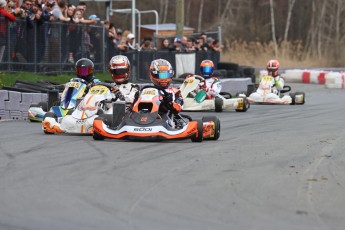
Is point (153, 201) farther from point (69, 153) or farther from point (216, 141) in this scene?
point (216, 141)

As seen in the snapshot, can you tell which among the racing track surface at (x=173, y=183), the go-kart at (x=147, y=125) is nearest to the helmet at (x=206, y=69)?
the racing track surface at (x=173, y=183)

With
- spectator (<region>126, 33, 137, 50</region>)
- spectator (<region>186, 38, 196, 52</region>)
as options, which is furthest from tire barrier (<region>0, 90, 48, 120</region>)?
spectator (<region>186, 38, 196, 52</region>)

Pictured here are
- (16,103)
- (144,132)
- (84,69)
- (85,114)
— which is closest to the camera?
(144,132)

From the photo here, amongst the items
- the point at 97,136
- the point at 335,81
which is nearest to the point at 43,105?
the point at 97,136

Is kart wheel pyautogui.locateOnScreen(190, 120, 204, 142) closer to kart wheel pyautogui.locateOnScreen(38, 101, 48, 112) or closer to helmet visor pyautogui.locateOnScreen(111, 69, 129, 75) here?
helmet visor pyautogui.locateOnScreen(111, 69, 129, 75)

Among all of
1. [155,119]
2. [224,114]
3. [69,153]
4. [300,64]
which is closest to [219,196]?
[69,153]

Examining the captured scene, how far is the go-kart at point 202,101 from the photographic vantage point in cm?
1920

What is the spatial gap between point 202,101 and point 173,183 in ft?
36.7

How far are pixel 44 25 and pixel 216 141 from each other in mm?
8765

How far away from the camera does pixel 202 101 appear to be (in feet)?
63.5

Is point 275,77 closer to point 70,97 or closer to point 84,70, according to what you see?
point 84,70

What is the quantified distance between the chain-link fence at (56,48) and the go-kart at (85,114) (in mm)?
5966

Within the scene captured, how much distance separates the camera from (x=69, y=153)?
10.3 metres

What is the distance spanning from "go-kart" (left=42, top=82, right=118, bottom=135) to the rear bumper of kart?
883 mm
